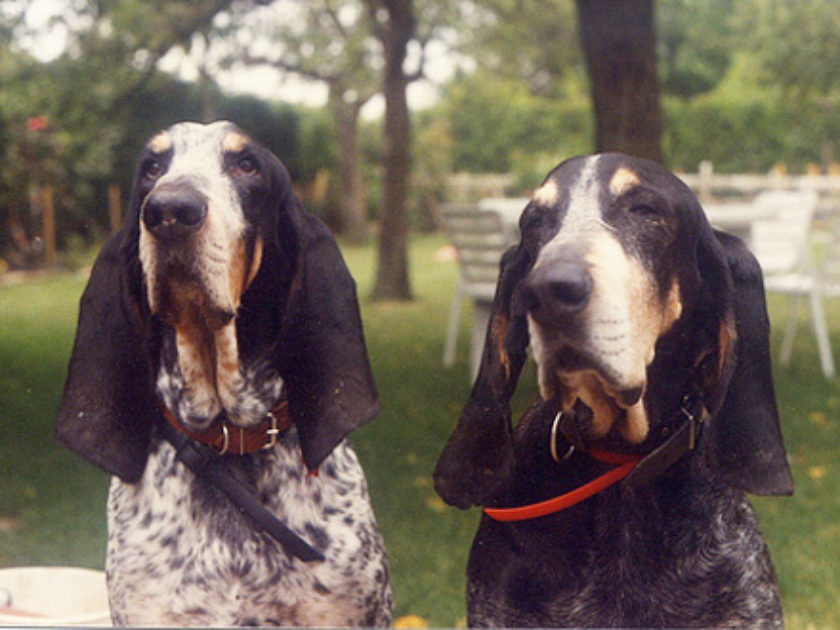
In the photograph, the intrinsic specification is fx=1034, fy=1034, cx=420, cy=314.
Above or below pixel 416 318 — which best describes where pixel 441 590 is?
below

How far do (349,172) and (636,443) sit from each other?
3.74 feet

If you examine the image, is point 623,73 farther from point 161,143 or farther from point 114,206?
point 114,206

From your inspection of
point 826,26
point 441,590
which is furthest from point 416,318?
point 826,26

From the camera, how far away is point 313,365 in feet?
7.42

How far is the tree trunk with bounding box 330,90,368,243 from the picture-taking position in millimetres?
2728

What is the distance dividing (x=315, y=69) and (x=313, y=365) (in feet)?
3.06

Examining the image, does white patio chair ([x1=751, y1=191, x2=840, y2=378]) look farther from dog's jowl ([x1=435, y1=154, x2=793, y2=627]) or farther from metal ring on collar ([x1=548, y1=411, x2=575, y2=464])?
metal ring on collar ([x1=548, y1=411, x2=575, y2=464])

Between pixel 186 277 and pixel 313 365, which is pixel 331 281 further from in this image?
pixel 186 277

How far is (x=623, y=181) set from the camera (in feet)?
6.44

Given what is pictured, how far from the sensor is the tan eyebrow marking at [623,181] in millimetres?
1950

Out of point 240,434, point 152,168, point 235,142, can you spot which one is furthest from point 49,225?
point 240,434

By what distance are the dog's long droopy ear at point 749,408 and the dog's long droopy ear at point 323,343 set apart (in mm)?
748

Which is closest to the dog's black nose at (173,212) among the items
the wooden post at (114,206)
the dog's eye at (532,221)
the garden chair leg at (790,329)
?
the wooden post at (114,206)

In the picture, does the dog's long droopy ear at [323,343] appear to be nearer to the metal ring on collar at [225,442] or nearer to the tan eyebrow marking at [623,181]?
the metal ring on collar at [225,442]
